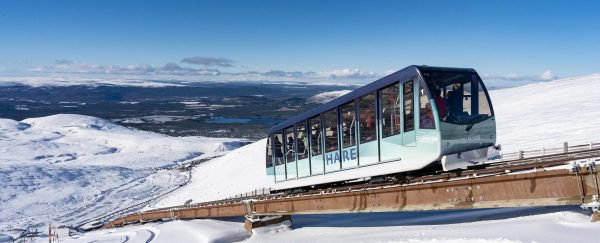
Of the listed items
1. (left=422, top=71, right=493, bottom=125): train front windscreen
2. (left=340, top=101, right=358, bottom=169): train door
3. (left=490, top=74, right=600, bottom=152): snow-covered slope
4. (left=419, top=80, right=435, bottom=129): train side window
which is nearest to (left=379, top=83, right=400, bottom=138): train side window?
(left=419, top=80, right=435, bottom=129): train side window

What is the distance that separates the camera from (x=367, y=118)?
12.9 metres

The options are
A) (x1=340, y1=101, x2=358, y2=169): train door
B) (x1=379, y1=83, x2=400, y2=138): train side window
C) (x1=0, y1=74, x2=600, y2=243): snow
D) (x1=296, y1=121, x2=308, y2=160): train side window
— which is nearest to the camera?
(x1=0, y1=74, x2=600, y2=243): snow

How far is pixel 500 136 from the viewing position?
3189cm

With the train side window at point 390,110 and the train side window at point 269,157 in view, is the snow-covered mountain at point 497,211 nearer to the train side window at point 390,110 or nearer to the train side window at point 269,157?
the train side window at point 390,110

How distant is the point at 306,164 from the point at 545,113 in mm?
28268

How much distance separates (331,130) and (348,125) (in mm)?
1052

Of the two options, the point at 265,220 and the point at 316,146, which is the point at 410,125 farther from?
the point at 265,220

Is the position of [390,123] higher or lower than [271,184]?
higher

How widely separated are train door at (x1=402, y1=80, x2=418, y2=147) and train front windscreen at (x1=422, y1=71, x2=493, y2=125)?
52 cm

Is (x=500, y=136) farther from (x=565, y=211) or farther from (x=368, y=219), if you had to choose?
(x=565, y=211)

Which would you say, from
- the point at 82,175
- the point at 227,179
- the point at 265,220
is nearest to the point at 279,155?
the point at 265,220

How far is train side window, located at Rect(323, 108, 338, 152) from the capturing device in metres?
14.5

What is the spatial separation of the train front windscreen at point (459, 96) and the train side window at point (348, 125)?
2961 millimetres

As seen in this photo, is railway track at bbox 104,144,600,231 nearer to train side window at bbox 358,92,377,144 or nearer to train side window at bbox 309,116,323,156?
train side window at bbox 358,92,377,144
